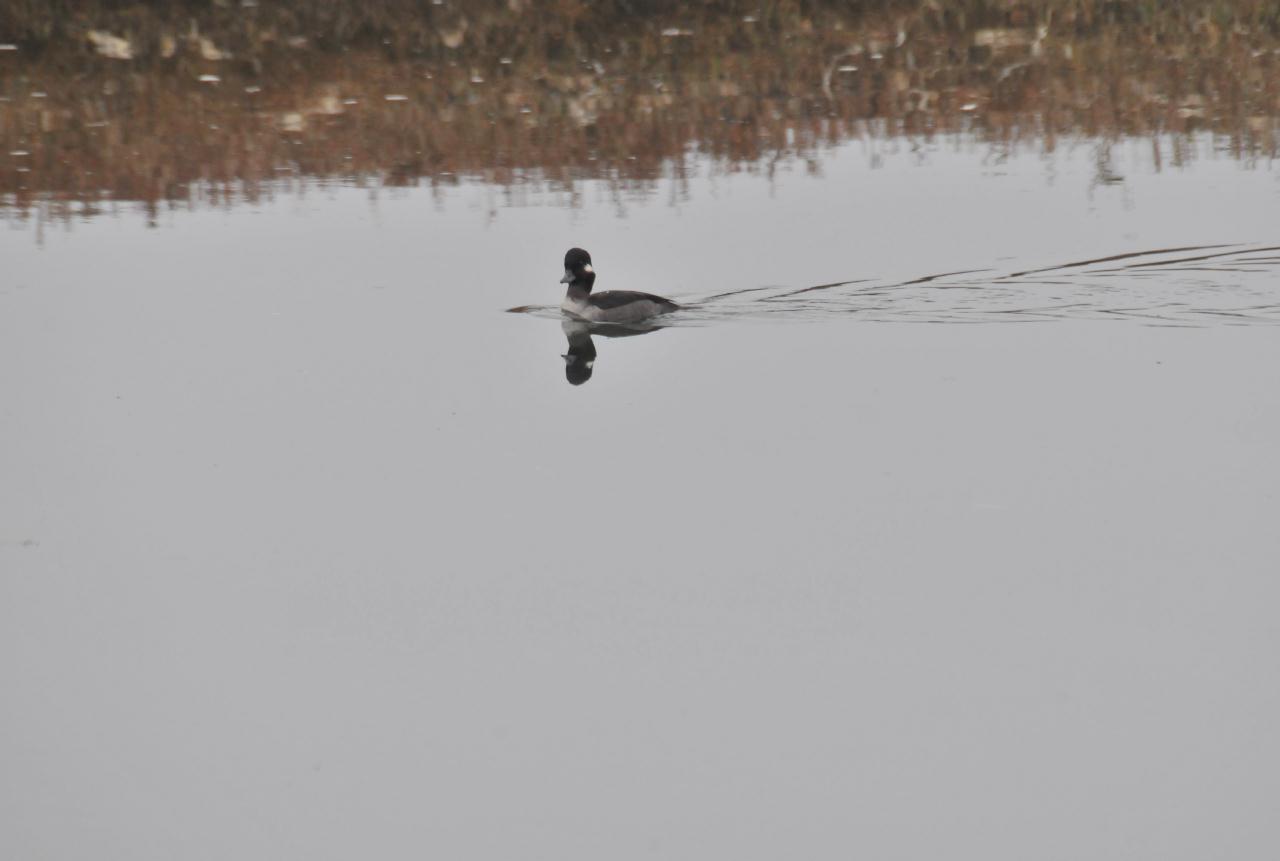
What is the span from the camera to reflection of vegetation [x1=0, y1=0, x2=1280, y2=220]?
13703 millimetres

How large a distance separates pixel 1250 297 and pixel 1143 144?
4000mm

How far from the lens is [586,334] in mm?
9930

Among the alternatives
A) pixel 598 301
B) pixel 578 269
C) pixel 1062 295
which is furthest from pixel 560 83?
pixel 1062 295

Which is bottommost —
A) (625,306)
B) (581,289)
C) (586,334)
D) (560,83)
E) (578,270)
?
(586,334)

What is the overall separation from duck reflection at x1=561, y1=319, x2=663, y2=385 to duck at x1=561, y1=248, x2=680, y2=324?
4 centimetres

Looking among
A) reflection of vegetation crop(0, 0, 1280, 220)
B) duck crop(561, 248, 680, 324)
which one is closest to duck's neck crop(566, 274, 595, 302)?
duck crop(561, 248, 680, 324)

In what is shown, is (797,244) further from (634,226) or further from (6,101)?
(6,101)

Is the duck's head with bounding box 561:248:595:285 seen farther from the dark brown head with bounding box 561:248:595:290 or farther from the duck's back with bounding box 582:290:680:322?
the duck's back with bounding box 582:290:680:322

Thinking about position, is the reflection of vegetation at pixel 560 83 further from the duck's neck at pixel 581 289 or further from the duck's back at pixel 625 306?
the duck's back at pixel 625 306

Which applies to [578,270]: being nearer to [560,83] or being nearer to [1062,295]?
[1062,295]

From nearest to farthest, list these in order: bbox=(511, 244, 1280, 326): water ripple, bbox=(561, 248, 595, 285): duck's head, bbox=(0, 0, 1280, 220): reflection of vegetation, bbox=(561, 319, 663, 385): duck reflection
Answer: bbox=(561, 319, 663, 385): duck reflection
bbox=(511, 244, 1280, 326): water ripple
bbox=(561, 248, 595, 285): duck's head
bbox=(0, 0, 1280, 220): reflection of vegetation

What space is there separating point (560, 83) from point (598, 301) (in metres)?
6.55

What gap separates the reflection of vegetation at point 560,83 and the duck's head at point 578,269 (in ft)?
9.06

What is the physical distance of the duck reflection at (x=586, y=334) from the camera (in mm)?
9250
